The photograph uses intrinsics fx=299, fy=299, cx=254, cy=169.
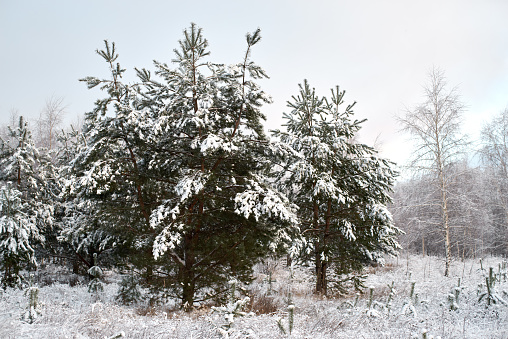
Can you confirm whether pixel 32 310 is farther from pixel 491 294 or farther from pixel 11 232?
pixel 491 294

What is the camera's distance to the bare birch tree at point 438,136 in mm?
14102

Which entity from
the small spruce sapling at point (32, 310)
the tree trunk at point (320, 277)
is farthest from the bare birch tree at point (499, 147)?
the small spruce sapling at point (32, 310)

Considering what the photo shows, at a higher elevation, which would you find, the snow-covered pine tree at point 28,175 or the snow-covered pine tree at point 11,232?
the snow-covered pine tree at point 28,175

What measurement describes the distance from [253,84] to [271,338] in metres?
5.79

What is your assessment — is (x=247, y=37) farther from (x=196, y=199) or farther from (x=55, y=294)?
(x=55, y=294)

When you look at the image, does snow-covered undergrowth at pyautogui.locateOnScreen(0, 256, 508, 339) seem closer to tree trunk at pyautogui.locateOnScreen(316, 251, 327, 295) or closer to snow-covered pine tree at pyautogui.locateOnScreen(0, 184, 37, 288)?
snow-covered pine tree at pyautogui.locateOnScreen(0, 184, 37, 288)

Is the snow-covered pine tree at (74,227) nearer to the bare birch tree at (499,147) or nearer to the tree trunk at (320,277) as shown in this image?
the tree trunk at (320,277)

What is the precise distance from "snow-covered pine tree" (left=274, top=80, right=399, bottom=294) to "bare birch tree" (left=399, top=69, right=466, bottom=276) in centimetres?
541

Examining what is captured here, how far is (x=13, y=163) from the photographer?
11.7 meters

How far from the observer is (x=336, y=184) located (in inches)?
390

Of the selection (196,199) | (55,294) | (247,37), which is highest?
(247,37)

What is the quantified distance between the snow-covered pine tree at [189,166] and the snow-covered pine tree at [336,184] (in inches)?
89.8

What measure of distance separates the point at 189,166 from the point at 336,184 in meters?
4.83

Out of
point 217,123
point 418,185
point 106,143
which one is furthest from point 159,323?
point 418,185
